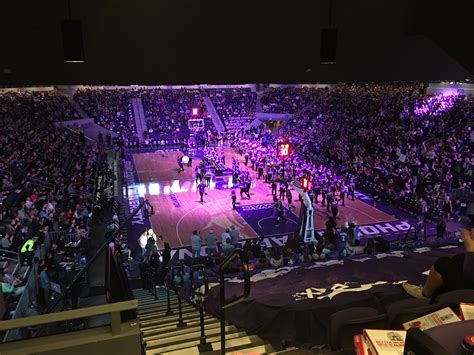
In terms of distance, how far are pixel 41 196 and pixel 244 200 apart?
8.83 m

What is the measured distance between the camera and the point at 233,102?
41656 millimetres

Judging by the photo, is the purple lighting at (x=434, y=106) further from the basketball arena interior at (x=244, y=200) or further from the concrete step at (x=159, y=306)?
the concrete step at (x=159, y=306)

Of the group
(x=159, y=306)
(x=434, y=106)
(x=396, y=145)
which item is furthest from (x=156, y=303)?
(x=434, y=106)

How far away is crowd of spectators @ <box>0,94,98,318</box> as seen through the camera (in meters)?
9.86

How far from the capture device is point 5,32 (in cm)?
448

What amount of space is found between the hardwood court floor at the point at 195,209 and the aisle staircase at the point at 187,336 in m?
7.96

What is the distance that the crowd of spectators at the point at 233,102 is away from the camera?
39938 millimetres

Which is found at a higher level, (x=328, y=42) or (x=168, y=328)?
(x=328, y=42)

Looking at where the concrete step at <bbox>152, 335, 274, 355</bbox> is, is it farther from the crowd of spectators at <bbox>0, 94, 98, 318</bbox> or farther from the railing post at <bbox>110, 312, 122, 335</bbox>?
the crowd of spectators at <bbox>0, 94, 98, 318</bbox>

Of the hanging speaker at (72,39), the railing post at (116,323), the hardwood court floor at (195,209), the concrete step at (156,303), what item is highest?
the hanging speaker at (72,39)

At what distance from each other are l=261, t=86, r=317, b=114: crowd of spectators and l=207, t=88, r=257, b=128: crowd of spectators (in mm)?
1362

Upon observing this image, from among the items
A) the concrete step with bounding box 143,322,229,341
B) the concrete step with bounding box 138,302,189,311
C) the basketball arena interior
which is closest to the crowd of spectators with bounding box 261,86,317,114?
the basketball arena interior

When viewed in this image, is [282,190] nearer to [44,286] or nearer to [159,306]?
[159,306]

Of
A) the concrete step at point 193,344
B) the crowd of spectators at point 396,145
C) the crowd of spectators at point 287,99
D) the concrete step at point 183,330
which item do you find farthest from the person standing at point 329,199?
the crowd of spectators at point 287,99
